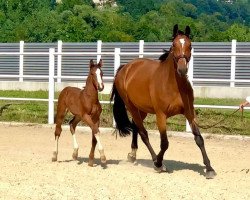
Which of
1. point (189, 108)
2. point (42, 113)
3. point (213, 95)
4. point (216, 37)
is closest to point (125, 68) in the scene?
point (189, 108)

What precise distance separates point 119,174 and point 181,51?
1.79m

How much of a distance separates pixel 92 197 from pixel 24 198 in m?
0.76

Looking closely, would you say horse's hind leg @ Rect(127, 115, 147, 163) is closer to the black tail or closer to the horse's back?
the black tail

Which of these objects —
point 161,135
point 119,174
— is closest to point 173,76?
point 161,135

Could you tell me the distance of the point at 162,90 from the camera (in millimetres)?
10570

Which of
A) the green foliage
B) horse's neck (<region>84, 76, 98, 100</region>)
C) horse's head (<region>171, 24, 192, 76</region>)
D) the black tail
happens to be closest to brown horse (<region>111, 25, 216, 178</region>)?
horse's head (<region>171, 24, 192, 76</region>)

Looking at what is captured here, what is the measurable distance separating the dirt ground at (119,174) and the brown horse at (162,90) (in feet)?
1.43

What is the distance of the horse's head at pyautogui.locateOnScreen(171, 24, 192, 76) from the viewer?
9852 millimetres

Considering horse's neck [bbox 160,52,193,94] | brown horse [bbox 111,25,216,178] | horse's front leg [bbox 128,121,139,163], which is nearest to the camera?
brown horse [bbox 111,25,216,178]

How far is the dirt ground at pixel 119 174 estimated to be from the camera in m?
8.87

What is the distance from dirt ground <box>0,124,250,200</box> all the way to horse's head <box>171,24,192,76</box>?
4.63ft

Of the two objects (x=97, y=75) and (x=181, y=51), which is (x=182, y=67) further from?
(x=97, y=75)

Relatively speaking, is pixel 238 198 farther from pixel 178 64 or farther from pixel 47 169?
pixel 47 169

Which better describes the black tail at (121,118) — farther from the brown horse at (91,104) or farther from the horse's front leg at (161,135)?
the horse's front leg at (161,135)
